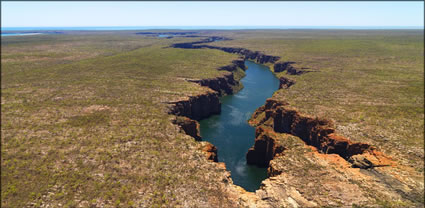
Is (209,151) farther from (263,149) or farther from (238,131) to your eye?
(238,131)

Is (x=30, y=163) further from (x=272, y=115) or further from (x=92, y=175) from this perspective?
(x=272, y=115)

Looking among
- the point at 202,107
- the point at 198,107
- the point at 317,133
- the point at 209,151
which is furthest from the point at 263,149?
the point at 202,107

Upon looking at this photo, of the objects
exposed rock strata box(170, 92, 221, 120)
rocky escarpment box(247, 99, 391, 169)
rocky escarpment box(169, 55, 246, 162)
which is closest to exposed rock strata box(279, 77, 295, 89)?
rocky escarpment box(247, 99, 391, 169)

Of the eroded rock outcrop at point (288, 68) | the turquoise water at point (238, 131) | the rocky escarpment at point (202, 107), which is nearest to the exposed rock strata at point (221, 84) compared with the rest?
the rocky escarpment at point (202, 107)

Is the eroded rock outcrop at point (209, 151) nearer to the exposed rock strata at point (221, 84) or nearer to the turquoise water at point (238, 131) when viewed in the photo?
the turquoise water at point (238, 131)

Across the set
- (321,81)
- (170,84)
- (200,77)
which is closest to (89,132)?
(170,84)

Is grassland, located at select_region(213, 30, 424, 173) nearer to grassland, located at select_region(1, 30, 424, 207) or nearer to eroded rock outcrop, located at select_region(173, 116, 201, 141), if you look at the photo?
grassland, located at select_region(1, 30, 424, 207)
